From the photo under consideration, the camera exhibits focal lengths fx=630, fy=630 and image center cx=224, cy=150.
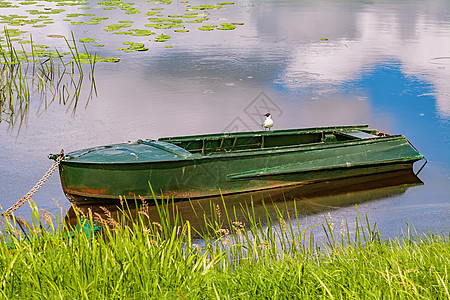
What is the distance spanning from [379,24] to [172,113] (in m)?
12.6

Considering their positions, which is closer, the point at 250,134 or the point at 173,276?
the point at 173,276

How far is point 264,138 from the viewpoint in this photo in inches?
359

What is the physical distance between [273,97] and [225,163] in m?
4.92

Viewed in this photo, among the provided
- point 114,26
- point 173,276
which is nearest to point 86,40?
point 114,26

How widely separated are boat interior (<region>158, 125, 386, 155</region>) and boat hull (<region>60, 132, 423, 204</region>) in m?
0.47

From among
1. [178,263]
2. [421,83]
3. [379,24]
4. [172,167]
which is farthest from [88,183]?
[379,24]

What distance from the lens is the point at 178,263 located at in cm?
362

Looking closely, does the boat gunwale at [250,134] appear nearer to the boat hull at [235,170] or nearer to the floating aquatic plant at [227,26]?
Answer: the boat hull at [235,170]

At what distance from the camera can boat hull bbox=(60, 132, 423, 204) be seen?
24.9 ft

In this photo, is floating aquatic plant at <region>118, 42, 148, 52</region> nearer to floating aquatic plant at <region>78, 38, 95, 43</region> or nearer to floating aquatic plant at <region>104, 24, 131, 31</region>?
floating aquatic plant at <region>78, 38, 95, 43</region>

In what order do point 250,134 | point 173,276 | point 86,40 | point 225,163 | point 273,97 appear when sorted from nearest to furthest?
point 173,276 < point 225,163 < point 250,134 < point 273,97 < point 86,40

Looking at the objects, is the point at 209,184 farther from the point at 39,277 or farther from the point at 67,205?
the point at 39,277

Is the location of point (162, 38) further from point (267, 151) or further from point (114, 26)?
point (267, 151)

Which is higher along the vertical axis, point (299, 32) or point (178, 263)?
point (178, 263)
